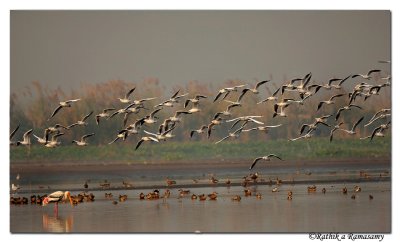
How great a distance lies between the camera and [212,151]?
2336cm

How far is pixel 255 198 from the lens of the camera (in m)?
21.6

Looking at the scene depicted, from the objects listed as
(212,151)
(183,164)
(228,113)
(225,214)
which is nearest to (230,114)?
(228,113)

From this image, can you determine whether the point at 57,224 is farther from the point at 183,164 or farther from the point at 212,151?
the point at 183,164

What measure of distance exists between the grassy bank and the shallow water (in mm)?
776

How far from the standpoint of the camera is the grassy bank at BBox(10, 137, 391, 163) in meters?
22.3

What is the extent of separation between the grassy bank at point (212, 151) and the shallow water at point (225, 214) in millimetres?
776

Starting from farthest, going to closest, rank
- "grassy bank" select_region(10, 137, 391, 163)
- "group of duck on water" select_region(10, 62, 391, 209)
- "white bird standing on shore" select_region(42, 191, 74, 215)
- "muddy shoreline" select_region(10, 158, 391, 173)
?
"grassy bank" select_region(10, 137, 391, 163), "muddy shoreline" select_region(10, 158, 391, 173), "group of duck on water" select_region(10, 62, 391, 209), "white bird standing on shore" select_region(42, 191, 74, 215)

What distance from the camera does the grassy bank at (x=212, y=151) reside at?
22344 millimetres

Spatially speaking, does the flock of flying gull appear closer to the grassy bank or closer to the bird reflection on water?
the grassy bank

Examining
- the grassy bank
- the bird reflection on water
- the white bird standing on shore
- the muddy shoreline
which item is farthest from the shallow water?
the grassy bank

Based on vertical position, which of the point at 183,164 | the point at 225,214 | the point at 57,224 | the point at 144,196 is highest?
the point at 183,164

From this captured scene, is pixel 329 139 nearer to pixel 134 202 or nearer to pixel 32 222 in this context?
pixel 134 202

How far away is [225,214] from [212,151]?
12.5 ft

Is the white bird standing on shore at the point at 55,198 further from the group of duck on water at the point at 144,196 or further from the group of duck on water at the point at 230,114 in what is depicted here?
the group of duck on water at the point at 230,114
